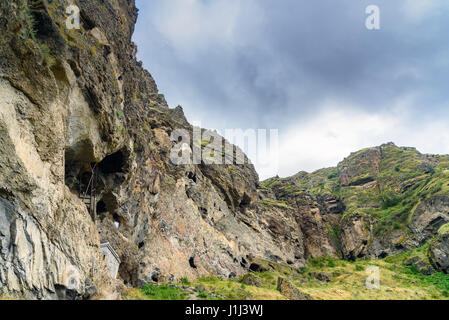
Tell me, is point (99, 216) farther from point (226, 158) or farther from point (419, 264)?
point (419, 264)

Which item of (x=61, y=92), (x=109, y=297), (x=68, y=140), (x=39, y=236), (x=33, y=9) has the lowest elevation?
(x=109, y=297)

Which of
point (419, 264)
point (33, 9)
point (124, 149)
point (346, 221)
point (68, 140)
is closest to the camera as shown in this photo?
point (33, 9)

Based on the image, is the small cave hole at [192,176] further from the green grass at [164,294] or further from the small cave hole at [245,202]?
the green grass at [164,294]

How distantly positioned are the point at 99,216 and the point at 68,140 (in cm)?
858

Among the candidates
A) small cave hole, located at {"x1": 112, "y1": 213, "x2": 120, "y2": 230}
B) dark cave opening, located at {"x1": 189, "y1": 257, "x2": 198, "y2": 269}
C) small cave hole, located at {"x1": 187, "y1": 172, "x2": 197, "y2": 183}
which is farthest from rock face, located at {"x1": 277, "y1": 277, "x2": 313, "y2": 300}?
small cave hole, located at {"x1": 187, "y1": 172, "x2": 197, "y2": 183}

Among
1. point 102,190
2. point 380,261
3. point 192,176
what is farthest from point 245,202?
point 102,190

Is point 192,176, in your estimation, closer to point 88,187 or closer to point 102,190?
point 102,190

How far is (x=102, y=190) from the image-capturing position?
1855 centimetres

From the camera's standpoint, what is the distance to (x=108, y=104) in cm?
1608

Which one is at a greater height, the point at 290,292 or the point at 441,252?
the point at 441,252

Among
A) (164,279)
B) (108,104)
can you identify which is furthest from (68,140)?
(164,279)

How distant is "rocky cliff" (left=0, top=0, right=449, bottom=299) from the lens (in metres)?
9.09

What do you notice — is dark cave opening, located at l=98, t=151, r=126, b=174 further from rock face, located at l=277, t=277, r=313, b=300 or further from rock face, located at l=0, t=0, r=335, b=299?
rock face, located at l=277, t=277, r=313, b=300
